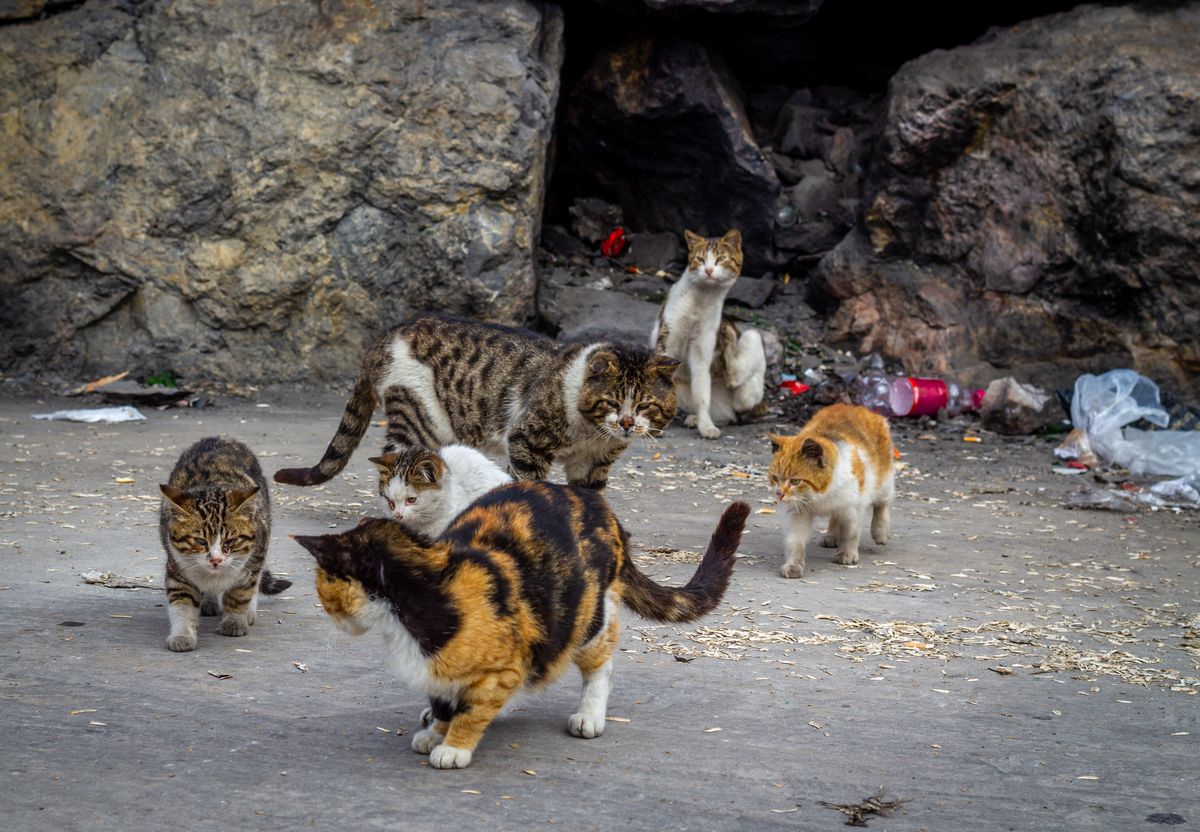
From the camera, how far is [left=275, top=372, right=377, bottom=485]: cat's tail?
286 inches

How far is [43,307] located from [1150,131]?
10.0 meters

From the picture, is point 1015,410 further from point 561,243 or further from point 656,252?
point 561,243

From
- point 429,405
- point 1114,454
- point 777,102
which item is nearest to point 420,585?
point 429,405

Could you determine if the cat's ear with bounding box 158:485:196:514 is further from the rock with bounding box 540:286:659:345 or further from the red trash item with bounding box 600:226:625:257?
the red trash item with bounding box 600:226:625:257

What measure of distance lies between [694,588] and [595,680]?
0.56m

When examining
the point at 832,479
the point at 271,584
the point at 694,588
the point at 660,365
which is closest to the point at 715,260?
the point at 660,365

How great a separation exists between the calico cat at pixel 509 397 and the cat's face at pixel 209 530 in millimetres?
1977

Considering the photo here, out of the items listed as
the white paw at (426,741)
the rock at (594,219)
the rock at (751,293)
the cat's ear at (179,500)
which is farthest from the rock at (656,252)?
the white paw at (426,741)

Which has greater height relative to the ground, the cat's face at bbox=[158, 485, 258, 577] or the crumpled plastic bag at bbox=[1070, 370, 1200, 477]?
the crumpled plastic bag at bbox=[1070, 370, 1200, 477]

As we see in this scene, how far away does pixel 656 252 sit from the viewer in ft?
45.9

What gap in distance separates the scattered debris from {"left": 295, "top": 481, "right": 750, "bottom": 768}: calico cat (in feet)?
2.85

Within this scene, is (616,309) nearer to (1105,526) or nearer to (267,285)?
(267,285)

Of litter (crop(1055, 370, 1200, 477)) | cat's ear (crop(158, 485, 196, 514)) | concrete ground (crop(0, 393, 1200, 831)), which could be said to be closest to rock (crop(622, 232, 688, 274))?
litter (crop(1055, 370, 1200, 477))

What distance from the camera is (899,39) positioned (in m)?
14.8
